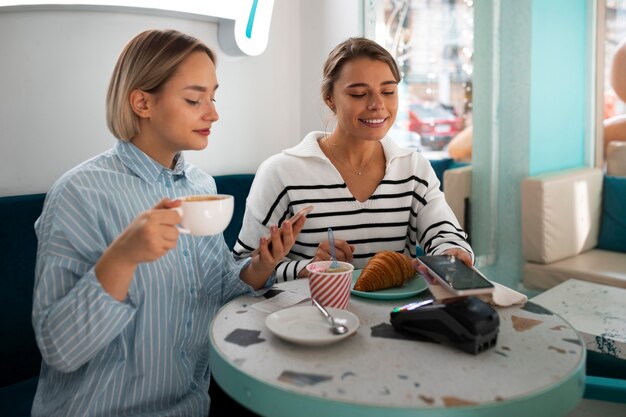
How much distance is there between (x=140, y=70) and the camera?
4.42 feet

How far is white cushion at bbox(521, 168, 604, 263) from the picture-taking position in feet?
9.88

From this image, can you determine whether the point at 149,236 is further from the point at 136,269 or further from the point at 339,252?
the point at 339,252

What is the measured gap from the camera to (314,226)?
1.87 m

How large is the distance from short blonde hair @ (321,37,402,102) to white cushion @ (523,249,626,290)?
1.56 meters

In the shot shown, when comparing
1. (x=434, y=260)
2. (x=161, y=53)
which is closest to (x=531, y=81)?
(x=434, y=260)

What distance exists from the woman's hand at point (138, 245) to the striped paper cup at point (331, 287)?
336 millimetres

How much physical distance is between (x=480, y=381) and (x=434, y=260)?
16.5 inches

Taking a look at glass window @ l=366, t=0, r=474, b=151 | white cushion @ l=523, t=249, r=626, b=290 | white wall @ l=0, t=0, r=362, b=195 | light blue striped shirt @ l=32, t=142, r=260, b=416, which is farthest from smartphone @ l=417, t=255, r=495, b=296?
glass window @ l=366, t=0, r=474, b=151

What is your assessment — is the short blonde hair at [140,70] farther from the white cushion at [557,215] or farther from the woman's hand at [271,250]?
the white cushion at [557,215]

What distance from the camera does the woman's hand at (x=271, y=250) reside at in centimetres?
141

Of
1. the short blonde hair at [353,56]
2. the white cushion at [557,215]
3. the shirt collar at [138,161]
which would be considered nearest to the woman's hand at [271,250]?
the shirt collar at [138,161]

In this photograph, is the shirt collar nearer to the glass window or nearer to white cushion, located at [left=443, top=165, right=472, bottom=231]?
white cushion, located at [left=443, top=165, right=472, bottom=231]

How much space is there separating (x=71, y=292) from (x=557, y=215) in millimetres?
2629

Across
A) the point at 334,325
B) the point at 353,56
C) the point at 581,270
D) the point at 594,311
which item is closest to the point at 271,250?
the point at 334,325
